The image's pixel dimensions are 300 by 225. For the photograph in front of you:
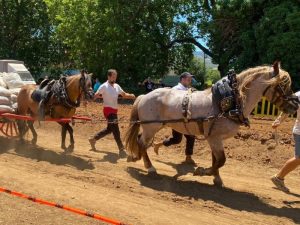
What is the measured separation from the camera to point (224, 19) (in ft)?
73.0

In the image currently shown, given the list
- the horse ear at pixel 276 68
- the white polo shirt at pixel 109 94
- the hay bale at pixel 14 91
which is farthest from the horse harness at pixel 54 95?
the horse ear at pixel 276 68

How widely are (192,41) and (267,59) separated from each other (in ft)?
31.8

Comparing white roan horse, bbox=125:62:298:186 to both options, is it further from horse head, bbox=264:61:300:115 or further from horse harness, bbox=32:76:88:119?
horse harness, bbox=32:76:88:119

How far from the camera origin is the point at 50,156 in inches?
388

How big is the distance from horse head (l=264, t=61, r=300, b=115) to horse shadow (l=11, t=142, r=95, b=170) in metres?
3.82

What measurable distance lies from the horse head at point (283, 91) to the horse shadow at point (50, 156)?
382cm

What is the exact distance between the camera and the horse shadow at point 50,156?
9.15 m

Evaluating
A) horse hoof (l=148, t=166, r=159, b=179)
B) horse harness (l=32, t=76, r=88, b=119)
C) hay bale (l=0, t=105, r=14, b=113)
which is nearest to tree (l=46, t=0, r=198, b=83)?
hay bale (l=0, t=105, r=14, b=113)

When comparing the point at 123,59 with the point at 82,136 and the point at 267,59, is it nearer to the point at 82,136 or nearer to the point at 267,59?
the point at 267,59

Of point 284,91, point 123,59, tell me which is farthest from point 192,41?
point 284,91

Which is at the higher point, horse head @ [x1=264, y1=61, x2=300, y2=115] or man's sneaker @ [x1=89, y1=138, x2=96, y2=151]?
horse head @ [x1=264, y1=61, x2=300, y2=115]

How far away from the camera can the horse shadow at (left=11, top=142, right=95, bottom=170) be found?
30.0 ft

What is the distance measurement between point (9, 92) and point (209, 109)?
18.6ft

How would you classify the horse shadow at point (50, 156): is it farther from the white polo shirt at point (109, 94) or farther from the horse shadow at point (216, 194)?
the white polo shirt at point (109, 94)
